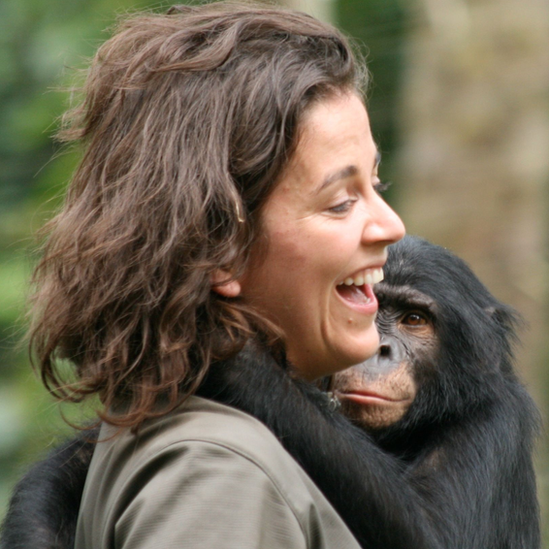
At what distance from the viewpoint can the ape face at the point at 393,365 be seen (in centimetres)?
272

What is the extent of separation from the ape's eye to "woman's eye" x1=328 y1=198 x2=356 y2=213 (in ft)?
4.23

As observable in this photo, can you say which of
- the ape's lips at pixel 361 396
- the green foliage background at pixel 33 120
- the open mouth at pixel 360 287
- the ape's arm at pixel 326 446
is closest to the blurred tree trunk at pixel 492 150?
the green foliage background at pixel 33 120

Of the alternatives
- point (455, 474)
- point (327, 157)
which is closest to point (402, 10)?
point (455, 474)

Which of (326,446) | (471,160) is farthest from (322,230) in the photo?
(471,160)

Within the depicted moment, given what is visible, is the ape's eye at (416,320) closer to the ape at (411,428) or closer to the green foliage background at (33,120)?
the ape at (411,428)

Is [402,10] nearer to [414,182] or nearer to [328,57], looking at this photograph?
[414,182]

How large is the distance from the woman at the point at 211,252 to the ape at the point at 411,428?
0.10 metres

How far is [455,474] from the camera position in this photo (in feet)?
8.79

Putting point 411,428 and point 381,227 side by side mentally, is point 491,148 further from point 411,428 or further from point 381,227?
point 381,227

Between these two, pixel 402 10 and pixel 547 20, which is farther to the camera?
pixel 402 10

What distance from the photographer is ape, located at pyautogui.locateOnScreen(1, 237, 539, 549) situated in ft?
6.73

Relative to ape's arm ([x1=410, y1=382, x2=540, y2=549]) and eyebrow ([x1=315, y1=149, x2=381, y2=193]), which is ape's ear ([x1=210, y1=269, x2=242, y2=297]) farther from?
ape's arm ([x1=410, y1=382, x2=540, y2=549])

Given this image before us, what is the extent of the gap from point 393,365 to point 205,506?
5.19 ft

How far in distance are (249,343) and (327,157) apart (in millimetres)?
464
